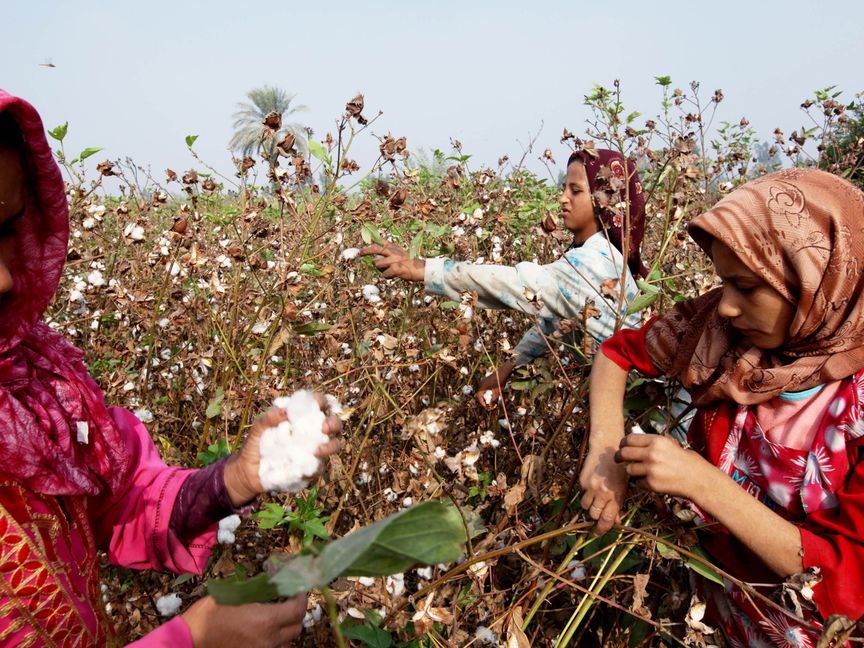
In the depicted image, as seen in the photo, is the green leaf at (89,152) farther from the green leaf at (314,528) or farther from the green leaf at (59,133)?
the green leaf at (314,528)

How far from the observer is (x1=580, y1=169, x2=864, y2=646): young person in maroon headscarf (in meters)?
0.94

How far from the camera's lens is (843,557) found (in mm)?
916

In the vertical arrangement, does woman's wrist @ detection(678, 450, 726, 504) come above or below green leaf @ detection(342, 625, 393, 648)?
above

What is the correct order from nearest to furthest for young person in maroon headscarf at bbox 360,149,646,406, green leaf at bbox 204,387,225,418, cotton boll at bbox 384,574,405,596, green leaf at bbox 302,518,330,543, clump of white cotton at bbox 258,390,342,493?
clump of white cotton at bbox 258,390,342,493, green leaf at bbox 302,518,330,543, cotton boll at bbox 384,574,405,596, green leaf at bbox 204,387,225,418, young person in maroon headscarf at bbox 360,149,646,406

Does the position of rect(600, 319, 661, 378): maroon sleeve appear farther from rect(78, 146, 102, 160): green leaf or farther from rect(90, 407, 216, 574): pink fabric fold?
rect(78, 146, 102, 160): green leaf

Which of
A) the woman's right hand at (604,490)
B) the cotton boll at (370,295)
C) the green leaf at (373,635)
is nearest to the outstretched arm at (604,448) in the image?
the woman's right hand at (604,490)

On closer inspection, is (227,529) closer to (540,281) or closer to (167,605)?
(167,605)

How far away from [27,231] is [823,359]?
1216 mm

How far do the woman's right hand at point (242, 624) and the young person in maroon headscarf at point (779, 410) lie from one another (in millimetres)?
534

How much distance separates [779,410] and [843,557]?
0.83ft

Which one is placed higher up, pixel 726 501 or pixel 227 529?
pixel 726 501

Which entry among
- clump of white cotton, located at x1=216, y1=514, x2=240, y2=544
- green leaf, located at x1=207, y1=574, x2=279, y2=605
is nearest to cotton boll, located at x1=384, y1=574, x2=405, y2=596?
clump of white cotton, located at x1=216, y1=514, x2=240, y2=544

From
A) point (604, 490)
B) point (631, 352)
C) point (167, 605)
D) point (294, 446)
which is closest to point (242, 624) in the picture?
point (294, 446)

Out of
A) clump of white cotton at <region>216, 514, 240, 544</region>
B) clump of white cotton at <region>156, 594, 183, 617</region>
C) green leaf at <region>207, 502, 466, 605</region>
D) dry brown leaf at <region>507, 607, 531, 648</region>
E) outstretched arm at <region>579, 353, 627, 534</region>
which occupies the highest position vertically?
green leaf at <region>207, 502, 466, 605</region>
